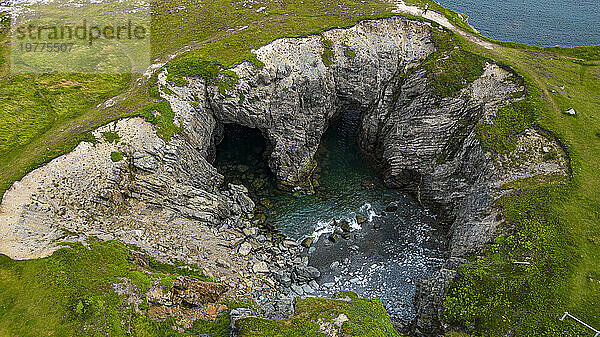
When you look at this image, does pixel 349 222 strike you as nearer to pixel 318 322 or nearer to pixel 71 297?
pixel 318 322

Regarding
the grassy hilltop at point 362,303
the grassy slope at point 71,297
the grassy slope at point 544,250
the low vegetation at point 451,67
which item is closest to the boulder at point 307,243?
the grassy hilltop at point 362,303

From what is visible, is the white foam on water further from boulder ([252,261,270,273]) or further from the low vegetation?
the low vegetation

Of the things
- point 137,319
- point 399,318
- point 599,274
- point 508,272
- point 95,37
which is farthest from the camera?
point 95,37

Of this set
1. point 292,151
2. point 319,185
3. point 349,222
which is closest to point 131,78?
point 292,151

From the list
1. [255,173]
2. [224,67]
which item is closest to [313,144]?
[255,173]

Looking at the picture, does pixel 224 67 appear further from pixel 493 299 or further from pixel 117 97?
pixel 493 299
